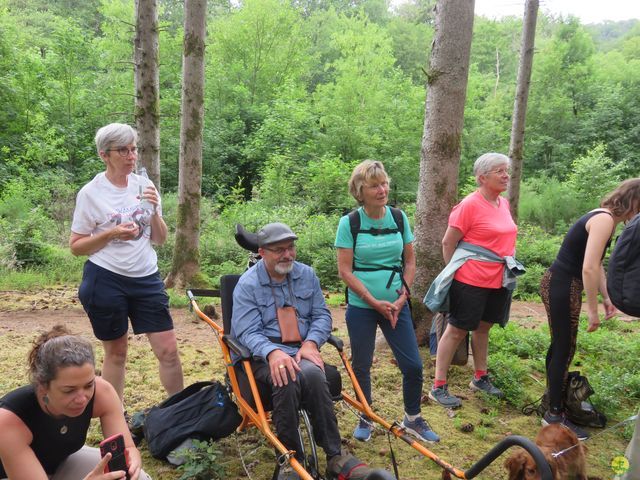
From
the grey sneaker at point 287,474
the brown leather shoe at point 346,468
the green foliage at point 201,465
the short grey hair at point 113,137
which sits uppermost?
the short grey hair at point 113,137

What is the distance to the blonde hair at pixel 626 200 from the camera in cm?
346

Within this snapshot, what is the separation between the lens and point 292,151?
20109 millimetres

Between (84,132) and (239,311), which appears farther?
(84,132)

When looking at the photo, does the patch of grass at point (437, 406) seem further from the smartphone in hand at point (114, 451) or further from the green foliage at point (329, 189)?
the green foliage at point (329, 189)

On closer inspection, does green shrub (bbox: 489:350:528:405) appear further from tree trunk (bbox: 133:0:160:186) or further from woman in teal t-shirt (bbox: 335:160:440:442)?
tree trunk (bbox: 133:0:160:186)

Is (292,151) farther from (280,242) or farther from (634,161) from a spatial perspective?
(280,242)

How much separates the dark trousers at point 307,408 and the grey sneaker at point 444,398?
1.60 metres

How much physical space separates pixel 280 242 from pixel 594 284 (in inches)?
84.1

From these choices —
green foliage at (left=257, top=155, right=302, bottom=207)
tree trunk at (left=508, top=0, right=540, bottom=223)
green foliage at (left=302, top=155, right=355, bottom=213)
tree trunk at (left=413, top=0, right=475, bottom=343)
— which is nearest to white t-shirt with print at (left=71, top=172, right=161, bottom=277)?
tree trunk at (left=413, top=0, right=475, bottom=343)

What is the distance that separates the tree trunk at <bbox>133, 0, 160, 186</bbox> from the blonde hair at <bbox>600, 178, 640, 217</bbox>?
598cm

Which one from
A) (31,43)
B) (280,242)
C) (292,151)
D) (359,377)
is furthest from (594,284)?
(31,43)

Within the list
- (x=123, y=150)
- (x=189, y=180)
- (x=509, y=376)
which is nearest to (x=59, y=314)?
(x=189, y=180)

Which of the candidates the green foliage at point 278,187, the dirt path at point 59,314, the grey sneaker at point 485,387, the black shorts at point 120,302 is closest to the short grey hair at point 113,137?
the black shorts at point 120,302

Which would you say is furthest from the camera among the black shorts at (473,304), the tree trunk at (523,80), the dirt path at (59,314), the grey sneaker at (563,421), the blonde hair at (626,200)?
the tree trunk at (523,80)
